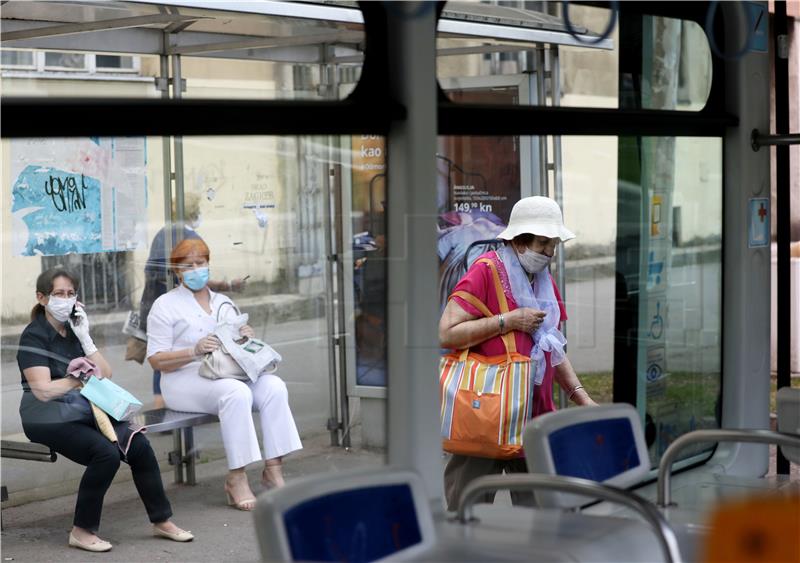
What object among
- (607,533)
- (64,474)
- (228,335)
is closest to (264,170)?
(228,335)

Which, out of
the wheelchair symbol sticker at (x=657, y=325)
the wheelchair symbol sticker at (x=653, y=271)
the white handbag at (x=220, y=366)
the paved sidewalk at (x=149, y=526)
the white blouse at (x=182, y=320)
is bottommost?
the paved sidewalk at (x=149, y=526)

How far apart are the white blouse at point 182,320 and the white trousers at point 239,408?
9 centimetres

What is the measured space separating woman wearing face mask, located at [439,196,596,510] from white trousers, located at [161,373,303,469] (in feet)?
2.91

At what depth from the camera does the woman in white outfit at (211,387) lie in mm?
4941

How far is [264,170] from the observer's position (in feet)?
17.0

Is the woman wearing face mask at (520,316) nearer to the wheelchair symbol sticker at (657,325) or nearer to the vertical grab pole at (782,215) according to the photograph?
the wheelchair symbol sticker at (657,325)

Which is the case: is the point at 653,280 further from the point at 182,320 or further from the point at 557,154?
the point at 182,320

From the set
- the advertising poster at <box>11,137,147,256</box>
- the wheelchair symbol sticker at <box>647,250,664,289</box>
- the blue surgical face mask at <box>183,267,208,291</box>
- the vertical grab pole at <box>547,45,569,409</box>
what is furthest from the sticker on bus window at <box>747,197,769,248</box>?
the advertising poster at <box>11,137,147,256</box>

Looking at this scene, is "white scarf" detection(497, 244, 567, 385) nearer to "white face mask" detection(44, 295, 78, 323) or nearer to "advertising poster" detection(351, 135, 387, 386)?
"advertising poster" detection(351, 135, 387, 386)

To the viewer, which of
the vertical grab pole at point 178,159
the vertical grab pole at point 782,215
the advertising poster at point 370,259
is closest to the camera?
the advertising poster at point 370,259

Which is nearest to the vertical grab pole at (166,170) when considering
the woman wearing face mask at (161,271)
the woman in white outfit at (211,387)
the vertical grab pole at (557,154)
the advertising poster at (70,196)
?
the woman wearing face mask at (161,271)

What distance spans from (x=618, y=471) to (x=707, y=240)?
85.3 inches

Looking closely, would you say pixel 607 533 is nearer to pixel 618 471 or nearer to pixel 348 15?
pixel 618 471

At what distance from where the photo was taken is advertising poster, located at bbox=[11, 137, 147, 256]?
5.30 metres
